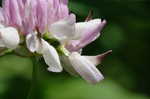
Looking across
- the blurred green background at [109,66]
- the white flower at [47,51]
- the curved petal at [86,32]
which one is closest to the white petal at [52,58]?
the white flower at [47,51]

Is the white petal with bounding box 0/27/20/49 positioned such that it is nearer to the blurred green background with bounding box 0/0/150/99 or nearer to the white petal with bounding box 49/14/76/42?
the white petal with bounding box 49/14/76/42

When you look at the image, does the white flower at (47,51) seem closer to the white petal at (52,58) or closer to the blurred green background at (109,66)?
the white petal at (52,58)

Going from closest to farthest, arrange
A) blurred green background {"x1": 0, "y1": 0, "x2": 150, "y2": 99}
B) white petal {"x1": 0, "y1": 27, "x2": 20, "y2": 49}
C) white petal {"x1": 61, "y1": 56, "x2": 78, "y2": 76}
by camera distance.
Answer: white petal {"x1": 0, "y1": 27, "x2": 20, "y2": 49} < white petal {"x1": 61, "y1": 56, "x2": 78, "y2": 76} < blurred green background {"x1": 0, "y1": 0, "x2": 150, "y2": 99}

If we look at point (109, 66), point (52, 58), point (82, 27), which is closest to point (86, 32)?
point (82, 27)

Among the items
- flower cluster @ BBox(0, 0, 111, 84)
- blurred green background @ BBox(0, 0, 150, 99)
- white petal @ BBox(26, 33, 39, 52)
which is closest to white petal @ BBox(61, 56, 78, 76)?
flower cluster @ BBox(0, 0, 111, 84)

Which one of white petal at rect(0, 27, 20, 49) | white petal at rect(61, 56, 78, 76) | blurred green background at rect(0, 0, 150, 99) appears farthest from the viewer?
blurred green background at rect(0, 0, 150, 99)

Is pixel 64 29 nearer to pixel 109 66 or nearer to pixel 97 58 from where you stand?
pixel 97 58

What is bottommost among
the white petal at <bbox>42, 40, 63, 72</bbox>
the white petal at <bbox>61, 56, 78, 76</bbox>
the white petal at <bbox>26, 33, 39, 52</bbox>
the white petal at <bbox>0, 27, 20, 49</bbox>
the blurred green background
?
the blurred green background

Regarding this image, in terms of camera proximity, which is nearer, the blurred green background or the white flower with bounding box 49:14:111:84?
the white flower with bounding box 49:14:111:84
